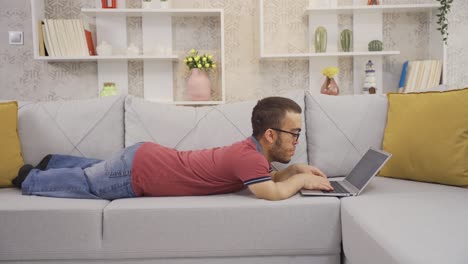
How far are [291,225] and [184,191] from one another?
0.47m

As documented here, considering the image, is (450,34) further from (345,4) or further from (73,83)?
(73,83)

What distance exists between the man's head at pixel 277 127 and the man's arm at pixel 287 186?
0.37 ft

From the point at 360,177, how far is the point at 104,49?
7.24 feet

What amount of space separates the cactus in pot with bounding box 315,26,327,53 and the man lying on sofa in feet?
5.35

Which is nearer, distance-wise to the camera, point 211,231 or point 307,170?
point 211,231

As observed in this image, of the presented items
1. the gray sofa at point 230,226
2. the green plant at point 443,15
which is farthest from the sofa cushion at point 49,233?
the green plant at point 443,15

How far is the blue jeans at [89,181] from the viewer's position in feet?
5.81

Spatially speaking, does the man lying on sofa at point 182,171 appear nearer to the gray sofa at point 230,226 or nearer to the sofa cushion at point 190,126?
the gray sofa at point 230,226

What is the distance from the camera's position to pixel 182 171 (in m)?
1.77

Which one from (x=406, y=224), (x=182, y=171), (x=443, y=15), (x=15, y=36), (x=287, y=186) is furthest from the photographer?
(x=15, y=36)

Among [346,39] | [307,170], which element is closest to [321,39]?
[346,39]

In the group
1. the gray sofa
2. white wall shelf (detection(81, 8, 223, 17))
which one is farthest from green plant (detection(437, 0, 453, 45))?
the gray sofa

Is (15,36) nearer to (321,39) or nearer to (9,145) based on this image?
(9,145)

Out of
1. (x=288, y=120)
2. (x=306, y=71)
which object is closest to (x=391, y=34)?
(x=306, y=71)
